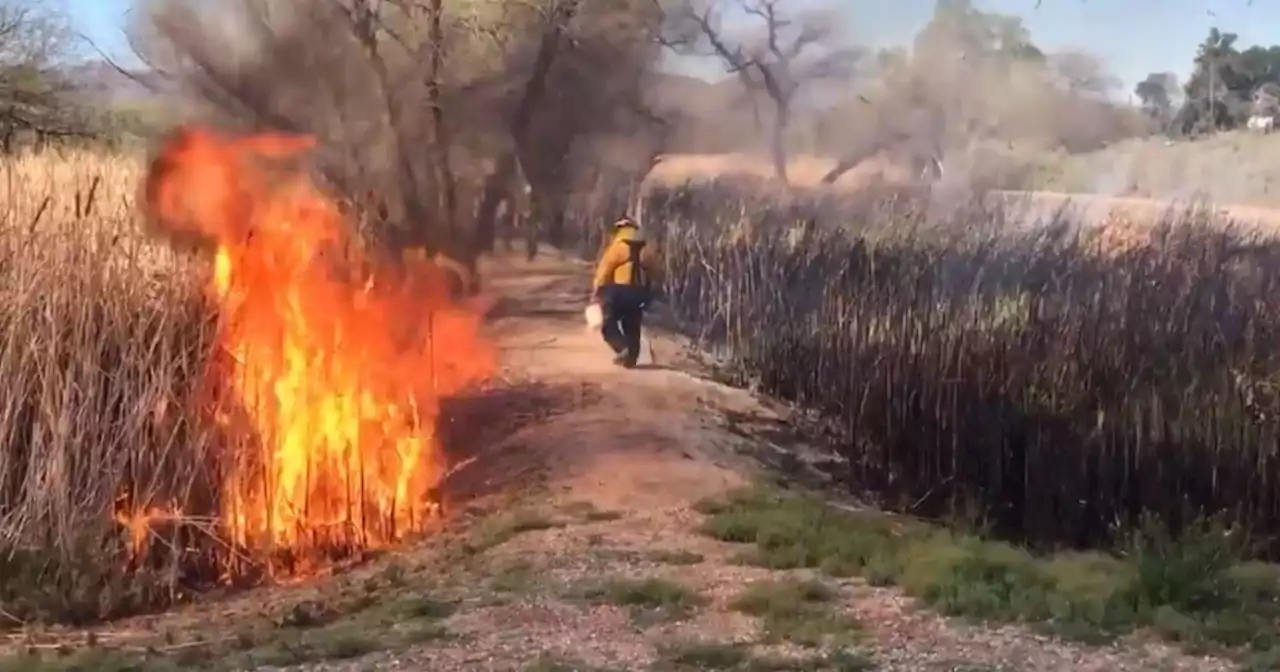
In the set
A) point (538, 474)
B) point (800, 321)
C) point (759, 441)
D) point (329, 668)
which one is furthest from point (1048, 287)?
point (329, 668)

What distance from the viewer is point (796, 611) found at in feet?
18.0

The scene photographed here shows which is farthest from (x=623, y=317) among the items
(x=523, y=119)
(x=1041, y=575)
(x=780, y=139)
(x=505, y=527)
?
(x=780, y=139)

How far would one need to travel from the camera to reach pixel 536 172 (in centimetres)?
1487

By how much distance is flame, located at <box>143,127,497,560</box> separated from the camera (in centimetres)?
694

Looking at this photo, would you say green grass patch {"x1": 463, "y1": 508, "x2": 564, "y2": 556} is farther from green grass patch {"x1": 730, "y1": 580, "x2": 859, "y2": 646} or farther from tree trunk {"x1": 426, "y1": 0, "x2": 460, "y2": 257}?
tree trunk {"x1": 426, "y1": 0, "x2": 460, "y2": 257}

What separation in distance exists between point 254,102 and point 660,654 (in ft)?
29.7

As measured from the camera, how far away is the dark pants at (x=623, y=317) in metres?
10.6

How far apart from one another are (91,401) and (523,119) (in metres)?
8.45

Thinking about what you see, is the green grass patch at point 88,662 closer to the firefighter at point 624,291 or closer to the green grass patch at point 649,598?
the green grass patch at point 649,598

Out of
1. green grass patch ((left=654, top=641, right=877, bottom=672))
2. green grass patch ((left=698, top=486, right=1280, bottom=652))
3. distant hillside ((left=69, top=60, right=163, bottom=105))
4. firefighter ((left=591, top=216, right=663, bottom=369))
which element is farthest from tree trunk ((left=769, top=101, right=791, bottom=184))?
green grass patch ((left=654, top=641, right=877, bottom=672))

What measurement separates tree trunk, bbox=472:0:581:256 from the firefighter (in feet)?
9.90

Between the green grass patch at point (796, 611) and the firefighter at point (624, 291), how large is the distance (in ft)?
15.8

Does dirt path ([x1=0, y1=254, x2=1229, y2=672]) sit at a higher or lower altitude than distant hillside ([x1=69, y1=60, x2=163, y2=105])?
lower

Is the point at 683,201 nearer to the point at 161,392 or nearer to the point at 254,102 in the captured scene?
the point at 254,102
